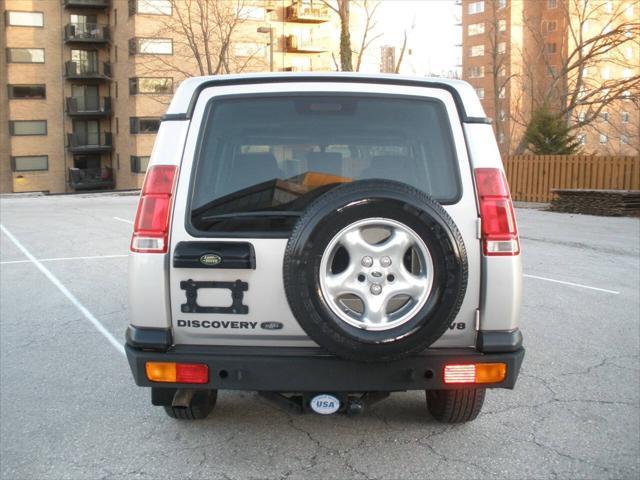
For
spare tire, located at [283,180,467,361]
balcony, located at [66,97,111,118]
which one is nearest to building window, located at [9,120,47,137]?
balcony, located at [66,97,111,118]

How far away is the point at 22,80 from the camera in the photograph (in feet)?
177

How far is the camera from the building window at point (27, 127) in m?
Answer: 54.4

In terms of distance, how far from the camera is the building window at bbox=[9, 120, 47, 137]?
54406 millimetres

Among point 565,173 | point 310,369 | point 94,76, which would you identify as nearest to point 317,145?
point 310,369

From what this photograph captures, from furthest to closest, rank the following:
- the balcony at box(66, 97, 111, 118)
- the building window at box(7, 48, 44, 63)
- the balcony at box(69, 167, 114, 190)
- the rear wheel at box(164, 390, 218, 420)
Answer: the balcony at box(66, 97, 111, 118), the balcony at box(69, 167, 114, 190), the building window at box(7, 48, 44, 63), the rear wheel at box(164, 390, 218, 420)

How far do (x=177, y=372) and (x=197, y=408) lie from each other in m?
0.94

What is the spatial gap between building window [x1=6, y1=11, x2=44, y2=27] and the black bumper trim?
57100 millimetres

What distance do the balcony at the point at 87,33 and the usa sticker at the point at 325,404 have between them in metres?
56.1

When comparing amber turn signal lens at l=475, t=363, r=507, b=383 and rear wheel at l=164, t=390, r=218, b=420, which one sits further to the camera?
rear wheel at l=164, t=390, r=218, b=420

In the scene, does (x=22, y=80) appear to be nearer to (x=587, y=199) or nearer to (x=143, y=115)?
(x=143, y=115)

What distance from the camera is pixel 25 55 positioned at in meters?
54.0

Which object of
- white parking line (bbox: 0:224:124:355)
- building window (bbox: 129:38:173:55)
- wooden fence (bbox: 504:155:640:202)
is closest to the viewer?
white parking line (bbox: 0:224:124:355)

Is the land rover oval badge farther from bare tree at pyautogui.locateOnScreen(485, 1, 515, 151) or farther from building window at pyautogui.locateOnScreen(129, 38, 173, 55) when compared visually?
building window at pyautogui.locateOnScreen(129, 38, 173, 55)

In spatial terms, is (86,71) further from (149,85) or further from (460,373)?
(460,373)
